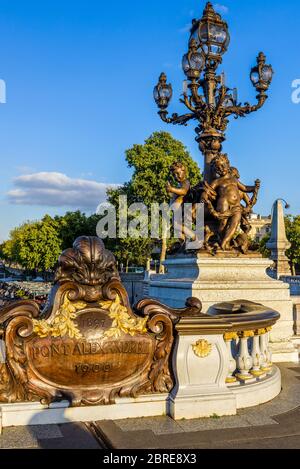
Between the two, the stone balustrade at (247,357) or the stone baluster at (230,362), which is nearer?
the stone baluster at (230,362)

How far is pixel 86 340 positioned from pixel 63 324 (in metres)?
0.31

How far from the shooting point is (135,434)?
5.12m

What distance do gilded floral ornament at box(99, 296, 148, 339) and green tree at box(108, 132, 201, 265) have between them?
4050cm

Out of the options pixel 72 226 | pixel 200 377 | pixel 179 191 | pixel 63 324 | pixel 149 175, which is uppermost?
pixel 149 175

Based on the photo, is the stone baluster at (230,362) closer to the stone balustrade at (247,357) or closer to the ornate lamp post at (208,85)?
the stone balustrade at (247,357)

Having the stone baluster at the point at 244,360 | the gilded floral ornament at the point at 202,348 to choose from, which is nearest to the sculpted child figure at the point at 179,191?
the stone baluster at the point at 244,360

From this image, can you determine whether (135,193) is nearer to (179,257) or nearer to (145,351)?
(179,257)

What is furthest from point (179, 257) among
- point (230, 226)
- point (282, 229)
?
point (282, 229)

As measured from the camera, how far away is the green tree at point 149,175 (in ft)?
155

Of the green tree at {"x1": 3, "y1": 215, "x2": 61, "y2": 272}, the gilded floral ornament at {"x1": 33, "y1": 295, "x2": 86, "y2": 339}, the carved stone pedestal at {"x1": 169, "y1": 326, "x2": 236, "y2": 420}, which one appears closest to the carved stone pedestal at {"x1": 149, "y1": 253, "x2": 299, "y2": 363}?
the carved stone pedestal at {"x1": 169, "y1": 326, "x2": 236, "y2": 420}

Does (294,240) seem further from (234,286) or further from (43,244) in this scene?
(234,286)

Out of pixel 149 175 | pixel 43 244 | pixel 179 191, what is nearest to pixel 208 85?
pixel 179 191

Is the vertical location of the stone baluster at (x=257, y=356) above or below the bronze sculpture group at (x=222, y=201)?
below

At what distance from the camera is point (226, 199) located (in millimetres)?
11008
